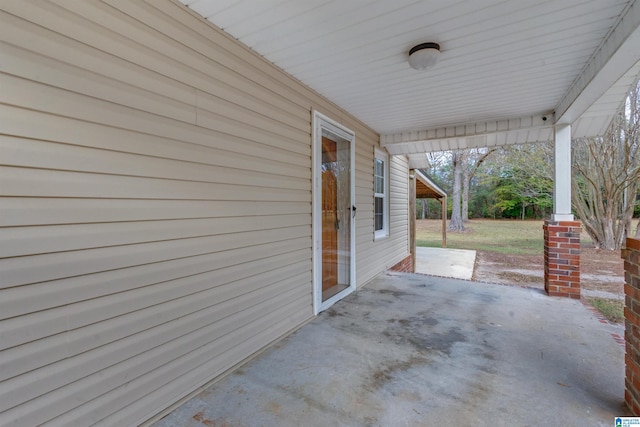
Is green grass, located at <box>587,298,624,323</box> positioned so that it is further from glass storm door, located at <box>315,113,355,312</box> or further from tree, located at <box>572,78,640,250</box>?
tree, located at <box>572,78,640,250</box>

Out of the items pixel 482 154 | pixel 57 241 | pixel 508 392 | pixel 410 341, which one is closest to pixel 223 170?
pixel 57 241

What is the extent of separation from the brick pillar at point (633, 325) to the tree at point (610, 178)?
7.88 meters

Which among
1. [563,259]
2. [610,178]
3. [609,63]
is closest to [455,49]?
[609,63]

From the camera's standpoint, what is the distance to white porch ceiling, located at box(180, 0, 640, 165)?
1.87m

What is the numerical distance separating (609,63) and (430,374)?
271cm

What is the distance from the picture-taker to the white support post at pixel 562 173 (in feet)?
12.4

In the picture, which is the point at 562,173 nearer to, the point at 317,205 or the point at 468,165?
the point at 317,205

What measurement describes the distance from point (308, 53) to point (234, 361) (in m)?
2.54

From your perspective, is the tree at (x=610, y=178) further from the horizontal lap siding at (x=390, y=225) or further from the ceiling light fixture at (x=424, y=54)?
the ceiling light fixture at (x=424, y=54)

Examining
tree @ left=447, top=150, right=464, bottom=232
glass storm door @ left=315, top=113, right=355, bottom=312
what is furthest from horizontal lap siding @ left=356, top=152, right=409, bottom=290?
tree @ left=447, top=150, right=464, bottom=232

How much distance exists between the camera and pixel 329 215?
3629 millimetres

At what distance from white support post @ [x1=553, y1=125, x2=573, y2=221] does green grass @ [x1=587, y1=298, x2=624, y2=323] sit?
1366 millimetres

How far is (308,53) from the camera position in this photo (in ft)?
7.95

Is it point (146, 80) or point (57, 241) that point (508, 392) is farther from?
point (146, 80)
